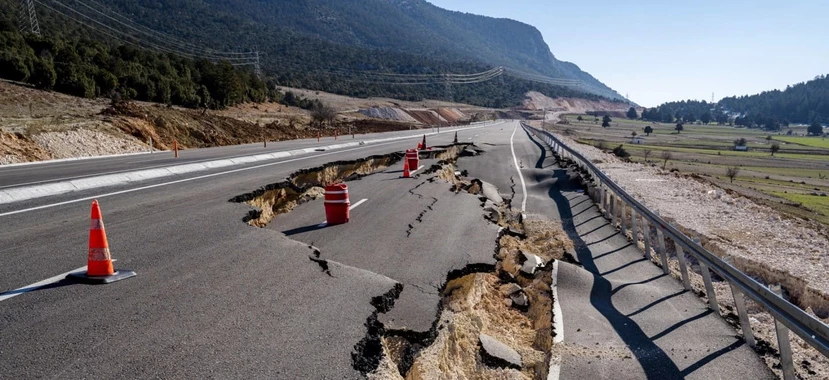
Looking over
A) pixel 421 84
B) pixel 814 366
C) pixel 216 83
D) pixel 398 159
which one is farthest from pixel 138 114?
pixel 421 84

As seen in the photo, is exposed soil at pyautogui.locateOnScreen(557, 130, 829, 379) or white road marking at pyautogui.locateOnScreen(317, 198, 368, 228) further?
white road marking at pyautogui.locateOnScreen(317, 198, 368, 228)

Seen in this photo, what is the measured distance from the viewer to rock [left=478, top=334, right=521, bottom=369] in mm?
5262

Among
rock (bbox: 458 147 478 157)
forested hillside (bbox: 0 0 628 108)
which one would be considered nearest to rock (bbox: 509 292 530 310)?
rock (bbox: 458 147 478 157)

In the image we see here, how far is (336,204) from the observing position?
948 centimetres

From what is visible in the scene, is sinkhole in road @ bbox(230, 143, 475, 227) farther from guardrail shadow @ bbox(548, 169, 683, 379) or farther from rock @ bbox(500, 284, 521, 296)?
guardrail shadow @ bbox(548, 169, 683, 379)

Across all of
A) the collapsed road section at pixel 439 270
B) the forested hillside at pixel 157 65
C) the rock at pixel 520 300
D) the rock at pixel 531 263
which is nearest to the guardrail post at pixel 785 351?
the collapsed road section at pixel 439 270

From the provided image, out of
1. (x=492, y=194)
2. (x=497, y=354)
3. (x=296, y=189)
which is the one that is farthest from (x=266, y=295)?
(x=492, y=194)

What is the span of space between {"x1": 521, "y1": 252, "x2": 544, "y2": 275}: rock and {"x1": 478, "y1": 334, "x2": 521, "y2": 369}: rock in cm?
291

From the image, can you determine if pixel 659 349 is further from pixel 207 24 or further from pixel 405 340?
pixel 207 24

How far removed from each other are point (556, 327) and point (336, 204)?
4670mm

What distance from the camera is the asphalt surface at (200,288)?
12.8 ft

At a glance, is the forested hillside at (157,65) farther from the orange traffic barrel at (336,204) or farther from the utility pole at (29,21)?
the orange traffic barrel at (336,204)

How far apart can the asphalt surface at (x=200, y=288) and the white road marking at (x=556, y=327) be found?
3.62 ft

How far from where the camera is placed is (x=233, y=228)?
8.16 m
